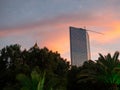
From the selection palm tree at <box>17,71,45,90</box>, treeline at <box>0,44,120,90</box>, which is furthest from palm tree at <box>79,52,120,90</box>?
palm tree at <box>17,71,45,90</box>

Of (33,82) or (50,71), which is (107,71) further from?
(33,82)

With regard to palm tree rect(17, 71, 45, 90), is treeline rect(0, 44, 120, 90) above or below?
above

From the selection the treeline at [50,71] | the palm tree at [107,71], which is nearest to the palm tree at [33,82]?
the treeline at [50,71]

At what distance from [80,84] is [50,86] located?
16411 millimetres

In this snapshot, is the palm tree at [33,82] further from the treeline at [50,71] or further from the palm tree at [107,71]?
the palm tree at [107,71]

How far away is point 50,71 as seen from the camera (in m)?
59.0

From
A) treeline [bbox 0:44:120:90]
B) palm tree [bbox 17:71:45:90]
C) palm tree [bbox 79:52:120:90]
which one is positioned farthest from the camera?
palm tree [bbox 79:52:120:90]

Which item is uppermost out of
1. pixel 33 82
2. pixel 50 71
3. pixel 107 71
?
pixel 50 71

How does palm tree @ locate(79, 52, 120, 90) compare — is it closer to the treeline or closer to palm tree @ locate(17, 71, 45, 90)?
the treeline

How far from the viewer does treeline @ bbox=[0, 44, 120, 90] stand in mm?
45750

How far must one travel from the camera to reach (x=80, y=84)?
199 ft

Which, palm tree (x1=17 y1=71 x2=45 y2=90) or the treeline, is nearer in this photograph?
palm tree (x1=17 y1=71 x2=45 y2=90)

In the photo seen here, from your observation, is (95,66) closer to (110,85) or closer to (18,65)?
(110,85)

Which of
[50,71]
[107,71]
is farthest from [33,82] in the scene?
[50,71]
